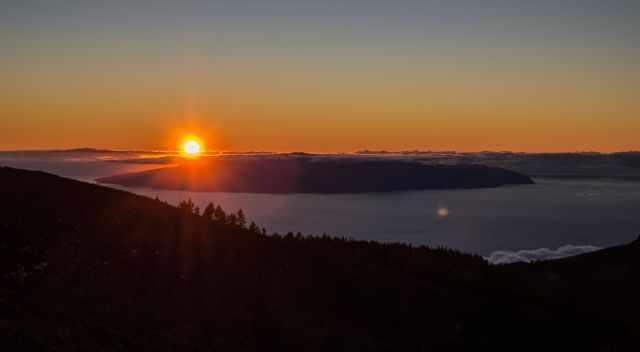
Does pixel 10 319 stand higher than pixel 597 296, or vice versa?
pixel 10 319

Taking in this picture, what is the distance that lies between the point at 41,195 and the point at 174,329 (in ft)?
43.5

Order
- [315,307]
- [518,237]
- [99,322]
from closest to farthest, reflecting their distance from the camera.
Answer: [99,322]
[315,307]
[518,237]

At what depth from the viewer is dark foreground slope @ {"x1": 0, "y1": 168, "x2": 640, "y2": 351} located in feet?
46.9

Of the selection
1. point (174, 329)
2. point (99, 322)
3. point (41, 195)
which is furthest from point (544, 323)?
point (41, 195)

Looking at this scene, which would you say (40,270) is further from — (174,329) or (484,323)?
(484,323)

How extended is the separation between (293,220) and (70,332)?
18412 cm

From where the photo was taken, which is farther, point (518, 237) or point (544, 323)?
point (518, 237)

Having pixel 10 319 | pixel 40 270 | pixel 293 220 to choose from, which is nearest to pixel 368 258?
pixel 40 270

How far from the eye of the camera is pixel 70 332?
1216cm

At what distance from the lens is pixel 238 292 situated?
17.9 meters

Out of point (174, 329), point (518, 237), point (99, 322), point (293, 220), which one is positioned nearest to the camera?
point (99, 322)

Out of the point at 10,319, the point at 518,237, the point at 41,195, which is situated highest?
the point at 41,195

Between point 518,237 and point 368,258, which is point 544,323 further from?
point 518,237

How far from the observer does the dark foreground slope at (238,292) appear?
14.3m
